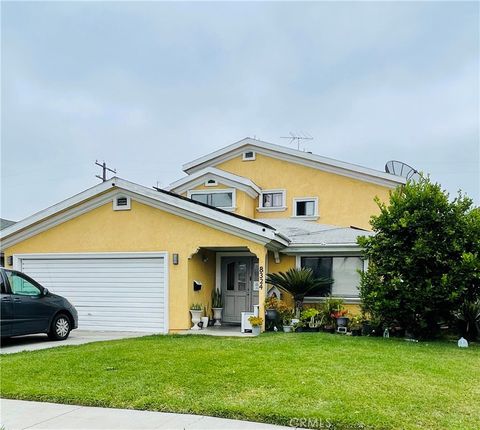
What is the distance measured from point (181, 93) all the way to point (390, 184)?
9417 millimetres

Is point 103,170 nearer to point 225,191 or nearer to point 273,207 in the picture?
point 225,191

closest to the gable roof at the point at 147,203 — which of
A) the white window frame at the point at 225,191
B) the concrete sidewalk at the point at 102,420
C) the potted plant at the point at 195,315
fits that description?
the potted plant at the point at 195,315

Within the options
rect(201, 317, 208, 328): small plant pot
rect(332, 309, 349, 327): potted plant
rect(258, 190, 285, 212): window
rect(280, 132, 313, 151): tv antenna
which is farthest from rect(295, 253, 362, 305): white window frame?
rect(280, 132, 313, 151): tv antenna

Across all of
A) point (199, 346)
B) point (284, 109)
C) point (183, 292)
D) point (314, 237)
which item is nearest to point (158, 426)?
point (199, 346)

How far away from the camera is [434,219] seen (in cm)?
1116

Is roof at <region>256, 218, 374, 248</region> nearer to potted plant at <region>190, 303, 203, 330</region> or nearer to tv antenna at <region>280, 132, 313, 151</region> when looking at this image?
potted plant at <region>190, 303, 203, 330</region>

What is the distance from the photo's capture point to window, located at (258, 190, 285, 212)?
19.0 metres

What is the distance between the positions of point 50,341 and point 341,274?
8060mm

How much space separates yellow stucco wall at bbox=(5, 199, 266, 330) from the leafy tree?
3.15 metres

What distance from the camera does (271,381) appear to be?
6.11 meters

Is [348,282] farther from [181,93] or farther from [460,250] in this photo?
[181,93]

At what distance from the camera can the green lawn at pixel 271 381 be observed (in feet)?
16.2

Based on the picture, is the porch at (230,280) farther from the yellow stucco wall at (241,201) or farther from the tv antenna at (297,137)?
the tv antenna at (297,137)

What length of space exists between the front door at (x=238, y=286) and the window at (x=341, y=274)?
6.63ft
